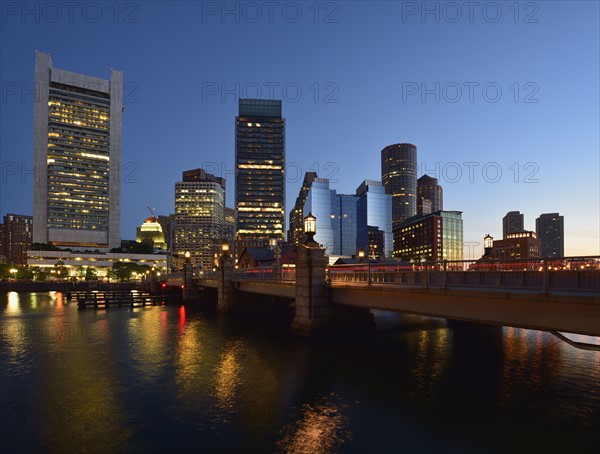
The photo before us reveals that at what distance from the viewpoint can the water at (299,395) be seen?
12.5m

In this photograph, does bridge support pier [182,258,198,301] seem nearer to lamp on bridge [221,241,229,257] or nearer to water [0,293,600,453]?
lamp on bridge [221,241,229,257]

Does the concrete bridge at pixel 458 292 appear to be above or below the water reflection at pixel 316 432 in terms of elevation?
above

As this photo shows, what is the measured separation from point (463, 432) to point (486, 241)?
70.8ft

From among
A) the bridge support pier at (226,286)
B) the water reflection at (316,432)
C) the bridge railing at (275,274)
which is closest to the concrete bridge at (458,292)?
the bridge railing at (275,274)

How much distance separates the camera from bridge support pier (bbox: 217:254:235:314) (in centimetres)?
4556

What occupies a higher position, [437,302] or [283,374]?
[437,302]

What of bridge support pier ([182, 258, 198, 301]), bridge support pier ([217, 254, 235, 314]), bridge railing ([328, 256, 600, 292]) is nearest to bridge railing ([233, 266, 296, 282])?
bridge support pier ([217, 254, 235, 314])

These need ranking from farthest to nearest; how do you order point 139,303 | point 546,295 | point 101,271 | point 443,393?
1. point 101,271
2. point 139,303
3. point 443,393
4. point 546,295

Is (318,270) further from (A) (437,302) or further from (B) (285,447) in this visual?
(B) (285,447)

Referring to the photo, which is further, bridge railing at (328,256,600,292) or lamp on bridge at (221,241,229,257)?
lamp on bridge at (221,241,229,257)

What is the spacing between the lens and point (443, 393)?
1681 centimetres

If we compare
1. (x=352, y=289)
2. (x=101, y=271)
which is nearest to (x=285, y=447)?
(x=352, y=289)

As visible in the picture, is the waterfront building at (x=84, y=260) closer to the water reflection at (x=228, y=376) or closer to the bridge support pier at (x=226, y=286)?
the bridge support pier at (x=226, y=286)

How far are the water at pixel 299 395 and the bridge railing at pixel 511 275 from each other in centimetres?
435
